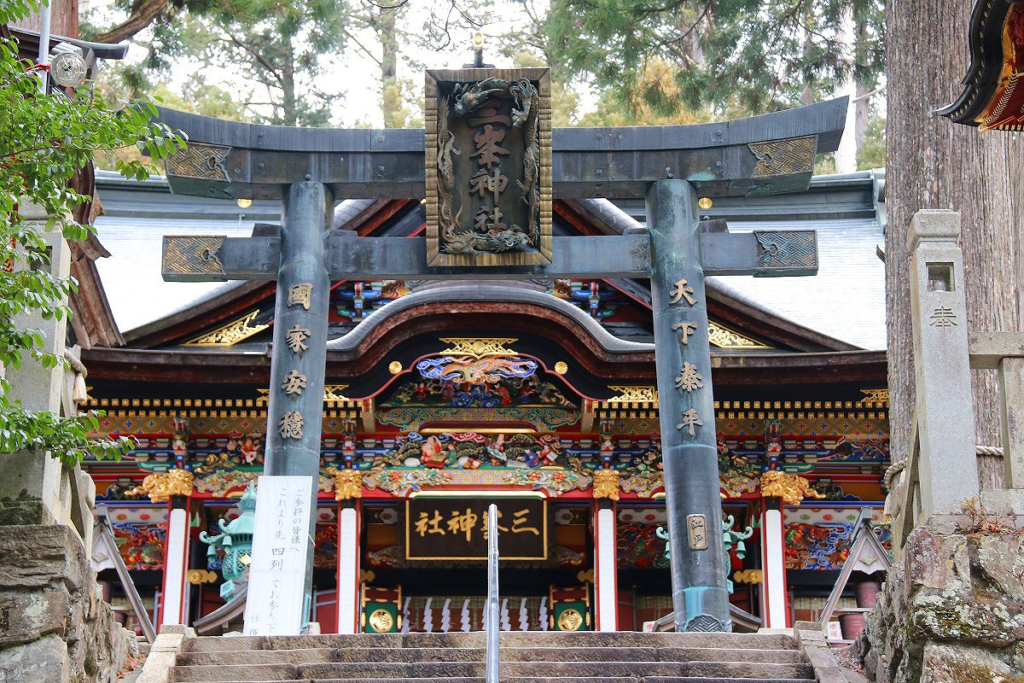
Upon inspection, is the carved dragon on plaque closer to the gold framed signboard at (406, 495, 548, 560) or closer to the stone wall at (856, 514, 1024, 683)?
the gold framed signboard at (406, 495, 548, 560)

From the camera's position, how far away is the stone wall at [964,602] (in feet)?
23.2

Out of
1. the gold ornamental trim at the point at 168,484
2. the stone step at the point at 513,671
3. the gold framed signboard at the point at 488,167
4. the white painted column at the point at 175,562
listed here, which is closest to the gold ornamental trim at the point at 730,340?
the gold framed signboard at the point at 488,167

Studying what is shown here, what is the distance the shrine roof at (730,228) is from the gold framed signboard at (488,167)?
227cm

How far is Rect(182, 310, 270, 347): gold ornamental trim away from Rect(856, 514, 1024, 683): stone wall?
28.0 feet

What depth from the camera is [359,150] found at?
12.3 m

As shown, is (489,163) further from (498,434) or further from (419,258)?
(498,434)

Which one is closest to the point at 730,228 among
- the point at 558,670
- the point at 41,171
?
the point at 558,670

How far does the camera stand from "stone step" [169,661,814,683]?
8.25 meters

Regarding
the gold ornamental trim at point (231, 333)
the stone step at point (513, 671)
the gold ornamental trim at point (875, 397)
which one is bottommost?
the stone step at point (513, 671)

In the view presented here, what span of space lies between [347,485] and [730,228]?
5.82m

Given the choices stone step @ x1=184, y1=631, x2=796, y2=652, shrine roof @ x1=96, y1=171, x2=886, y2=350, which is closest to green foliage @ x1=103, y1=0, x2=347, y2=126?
shrine roof @ x1=96, y1=171, x2=886, y2=350

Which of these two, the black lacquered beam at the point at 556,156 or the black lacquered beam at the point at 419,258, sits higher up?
the black lacquered beam at the point at 556,156

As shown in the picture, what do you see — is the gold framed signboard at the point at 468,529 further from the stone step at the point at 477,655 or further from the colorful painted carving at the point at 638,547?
the stone step at the point at 477,655

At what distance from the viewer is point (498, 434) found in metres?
15.2
